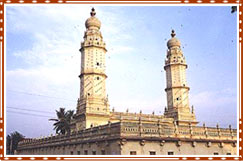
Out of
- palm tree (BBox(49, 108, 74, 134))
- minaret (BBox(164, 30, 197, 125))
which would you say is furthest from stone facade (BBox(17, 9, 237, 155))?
palm tree (BBox(49, 108, 74, 134))

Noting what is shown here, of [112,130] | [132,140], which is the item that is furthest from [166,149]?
[112,130]

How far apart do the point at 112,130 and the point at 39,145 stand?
18.1 metres

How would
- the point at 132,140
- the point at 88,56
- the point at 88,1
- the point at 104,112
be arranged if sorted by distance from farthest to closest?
1. the point at 88,56
2. the point at 104,112
3. the point at 132,140
4. the point at 88,1

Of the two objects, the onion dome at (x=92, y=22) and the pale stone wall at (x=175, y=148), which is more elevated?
the onion dome at (x=92, y=22)

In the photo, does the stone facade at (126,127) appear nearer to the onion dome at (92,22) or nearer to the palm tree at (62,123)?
the onion dome at (92,22)

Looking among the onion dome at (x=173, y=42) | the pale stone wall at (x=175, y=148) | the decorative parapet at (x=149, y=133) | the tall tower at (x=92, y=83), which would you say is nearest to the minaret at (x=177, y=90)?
the onion dome at (x=173, y=42)

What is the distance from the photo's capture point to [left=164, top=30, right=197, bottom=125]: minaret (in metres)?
40.3

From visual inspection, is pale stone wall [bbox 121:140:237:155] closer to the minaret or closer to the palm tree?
the minaret

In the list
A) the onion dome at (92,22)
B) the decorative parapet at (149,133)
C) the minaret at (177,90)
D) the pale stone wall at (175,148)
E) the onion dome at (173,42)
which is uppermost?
the onion dome at (92,22)

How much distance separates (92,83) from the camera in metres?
34.2

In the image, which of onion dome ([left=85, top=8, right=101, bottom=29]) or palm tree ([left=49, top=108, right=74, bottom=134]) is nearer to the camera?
onion dome ([left=85, top=8, right=101, bottom=29])

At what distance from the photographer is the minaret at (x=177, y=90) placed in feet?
132

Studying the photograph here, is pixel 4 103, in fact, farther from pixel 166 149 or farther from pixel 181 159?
pixel 166 149

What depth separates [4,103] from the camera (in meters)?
10.3
